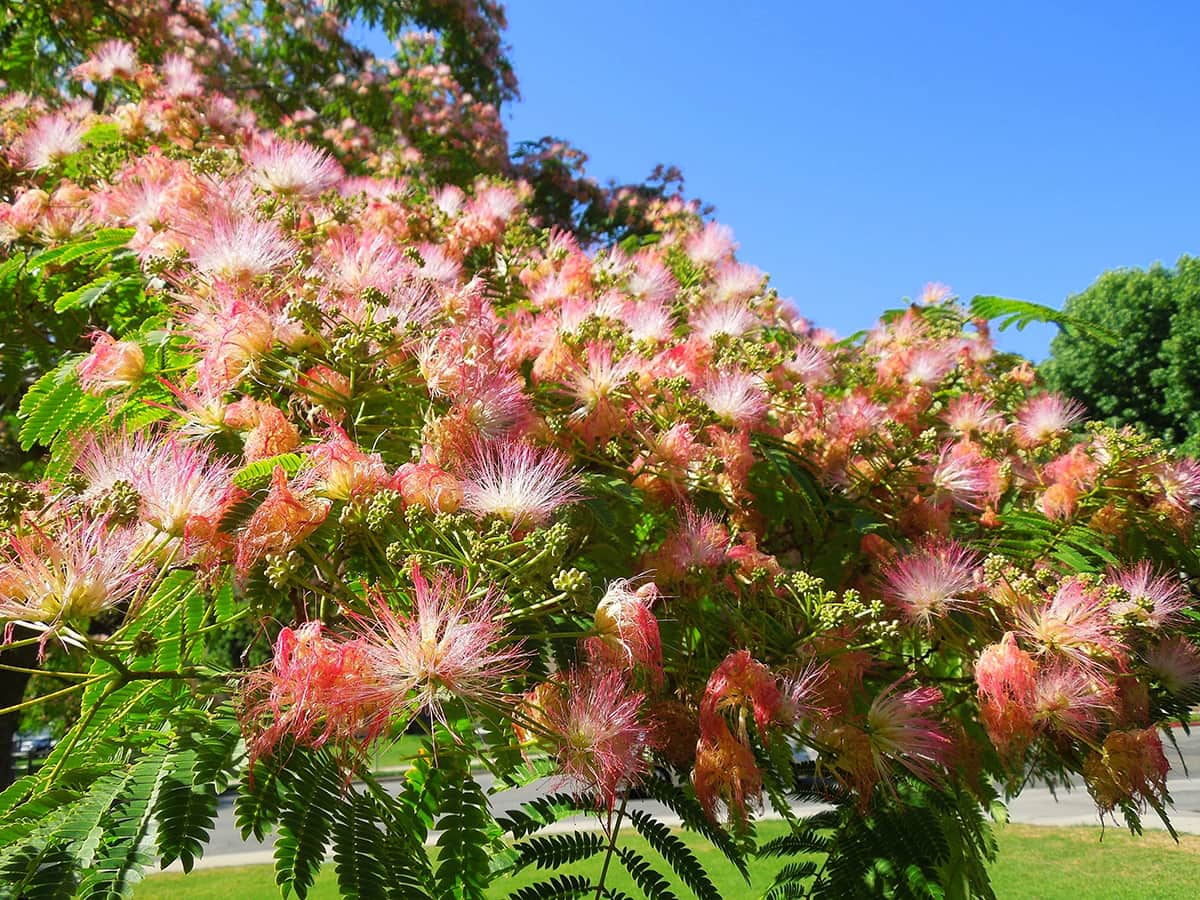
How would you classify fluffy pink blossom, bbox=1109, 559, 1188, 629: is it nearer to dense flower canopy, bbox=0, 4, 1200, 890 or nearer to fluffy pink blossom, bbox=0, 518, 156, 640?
dense flower canopy, bbox=0, 4, 1200, 890

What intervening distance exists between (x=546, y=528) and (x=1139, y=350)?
1795cm

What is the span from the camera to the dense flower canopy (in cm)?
141

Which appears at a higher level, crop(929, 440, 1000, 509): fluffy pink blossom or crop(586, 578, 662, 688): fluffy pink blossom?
crop(929, 440, 1000, 509): fluffy pink blossom

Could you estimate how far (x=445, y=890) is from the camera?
Result: 1452 mm

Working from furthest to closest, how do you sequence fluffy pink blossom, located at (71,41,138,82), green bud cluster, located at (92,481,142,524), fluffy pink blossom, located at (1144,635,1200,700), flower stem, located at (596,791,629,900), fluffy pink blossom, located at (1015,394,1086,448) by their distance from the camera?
fluffy pink blossom, located at (71,41,138,82) < fluffy pink blossom, located at (1015,394,1086,448) < fluffy pink blossom, located at (1144,635,1200,700) < flower stem, located at (596,791,629,900) < green bud cluster, located at (92,481,142,524)

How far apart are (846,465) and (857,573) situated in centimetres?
32

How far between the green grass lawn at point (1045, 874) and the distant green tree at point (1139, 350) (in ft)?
21.3

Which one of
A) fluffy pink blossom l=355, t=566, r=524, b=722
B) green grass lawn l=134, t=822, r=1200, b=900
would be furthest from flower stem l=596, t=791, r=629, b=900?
green grass lawn l=134, t=822, r=1200, b=900

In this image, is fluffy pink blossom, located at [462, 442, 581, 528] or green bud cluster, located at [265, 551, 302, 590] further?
fluffy pink blossom, located at [462, 442, 581, 528]

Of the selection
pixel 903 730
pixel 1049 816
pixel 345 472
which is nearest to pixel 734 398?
pixel 903 730

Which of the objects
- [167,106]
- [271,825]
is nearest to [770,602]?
[271,825]

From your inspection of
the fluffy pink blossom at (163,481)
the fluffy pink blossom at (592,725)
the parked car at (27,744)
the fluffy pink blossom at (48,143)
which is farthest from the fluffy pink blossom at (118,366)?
the fluffy pink blossom at (48,143)

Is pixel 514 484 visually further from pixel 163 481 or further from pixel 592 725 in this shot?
pixel 163 481

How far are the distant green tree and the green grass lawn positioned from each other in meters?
6.51
